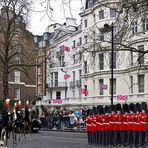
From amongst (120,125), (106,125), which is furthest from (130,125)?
(106,125)

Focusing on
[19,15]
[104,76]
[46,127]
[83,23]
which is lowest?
[46,127]

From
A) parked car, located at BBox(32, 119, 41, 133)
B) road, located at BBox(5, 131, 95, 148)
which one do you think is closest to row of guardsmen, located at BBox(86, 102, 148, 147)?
road, located at BBox(5, 131, 95, 148)

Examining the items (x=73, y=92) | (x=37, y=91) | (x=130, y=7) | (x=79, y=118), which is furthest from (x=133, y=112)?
(x=37, y=91)

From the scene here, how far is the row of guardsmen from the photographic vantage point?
59.9ft

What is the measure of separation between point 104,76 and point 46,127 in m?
17.4

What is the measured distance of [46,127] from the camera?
42875 millimetres

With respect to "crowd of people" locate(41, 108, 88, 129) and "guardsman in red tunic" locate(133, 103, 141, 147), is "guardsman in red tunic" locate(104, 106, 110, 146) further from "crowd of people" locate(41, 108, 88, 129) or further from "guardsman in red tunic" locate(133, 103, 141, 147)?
"crowd of people" locate(41, 108, 88, 129)

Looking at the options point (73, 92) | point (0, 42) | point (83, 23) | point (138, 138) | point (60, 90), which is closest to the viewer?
point (138, 138)

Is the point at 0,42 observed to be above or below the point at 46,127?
above

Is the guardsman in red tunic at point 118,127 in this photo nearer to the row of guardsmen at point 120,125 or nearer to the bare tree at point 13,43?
the row of guardsmen at point 120,125

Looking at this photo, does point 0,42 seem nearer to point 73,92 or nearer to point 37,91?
point 73,92

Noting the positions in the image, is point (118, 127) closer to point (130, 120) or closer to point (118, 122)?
point (118, 122)

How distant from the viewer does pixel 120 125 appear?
19141mm

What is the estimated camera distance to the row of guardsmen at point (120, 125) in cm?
1827
